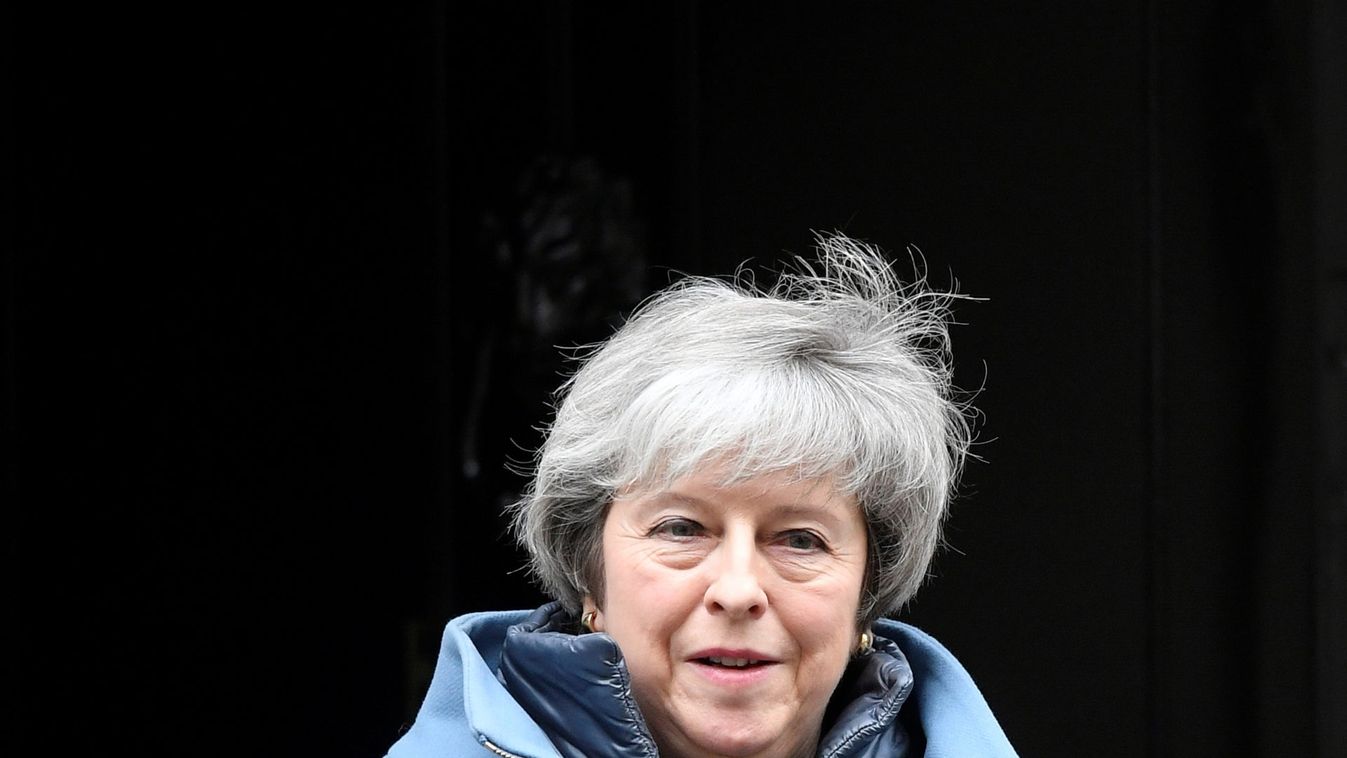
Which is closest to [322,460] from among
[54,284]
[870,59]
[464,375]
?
[464,375]

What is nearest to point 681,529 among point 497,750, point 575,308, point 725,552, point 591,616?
point 725,552

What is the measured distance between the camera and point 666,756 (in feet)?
7.04

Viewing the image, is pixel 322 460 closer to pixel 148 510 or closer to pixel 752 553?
pixel 148 510

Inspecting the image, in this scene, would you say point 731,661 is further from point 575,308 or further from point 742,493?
point 575,308

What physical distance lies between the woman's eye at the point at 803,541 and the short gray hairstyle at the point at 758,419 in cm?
7

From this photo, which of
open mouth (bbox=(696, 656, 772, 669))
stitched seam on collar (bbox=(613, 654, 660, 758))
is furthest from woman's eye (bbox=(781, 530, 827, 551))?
stitched seam on collar (bbox=(613, 654, 660, 758))

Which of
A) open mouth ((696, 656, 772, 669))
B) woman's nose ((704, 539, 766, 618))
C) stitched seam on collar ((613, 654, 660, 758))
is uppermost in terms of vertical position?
woman's nose ((704, 539, 766, 618))

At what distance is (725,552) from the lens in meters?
2.07

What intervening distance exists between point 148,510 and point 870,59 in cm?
183

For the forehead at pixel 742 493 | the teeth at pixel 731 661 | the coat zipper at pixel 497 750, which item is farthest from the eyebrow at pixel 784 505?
the coat zipper at pixel 497 750

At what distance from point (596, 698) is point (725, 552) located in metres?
0.21

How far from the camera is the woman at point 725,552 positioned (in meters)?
2.07

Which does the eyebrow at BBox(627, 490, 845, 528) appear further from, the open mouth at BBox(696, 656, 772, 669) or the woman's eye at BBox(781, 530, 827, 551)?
the open mouth at BBox(696, 656, 772, 669)

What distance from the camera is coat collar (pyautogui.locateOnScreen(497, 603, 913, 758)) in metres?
2.03
